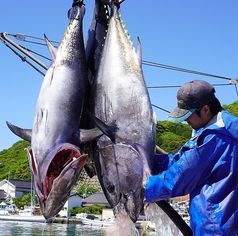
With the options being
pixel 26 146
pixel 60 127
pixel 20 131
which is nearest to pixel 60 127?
pixel 60 127

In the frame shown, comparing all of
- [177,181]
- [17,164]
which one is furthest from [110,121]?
[17,164]

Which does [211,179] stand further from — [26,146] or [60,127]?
[26,146]

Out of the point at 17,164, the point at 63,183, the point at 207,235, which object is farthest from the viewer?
the point at 17,164

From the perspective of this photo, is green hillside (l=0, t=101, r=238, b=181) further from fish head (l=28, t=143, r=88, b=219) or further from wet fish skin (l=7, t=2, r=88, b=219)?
fish head (l=28, t=143, r=88, b=219)

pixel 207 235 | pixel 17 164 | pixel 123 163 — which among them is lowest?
pixel 207 235

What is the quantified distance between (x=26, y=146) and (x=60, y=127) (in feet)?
226

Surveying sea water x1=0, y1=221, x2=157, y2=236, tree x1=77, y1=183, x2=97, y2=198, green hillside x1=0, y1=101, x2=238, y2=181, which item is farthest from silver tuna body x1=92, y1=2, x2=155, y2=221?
tree x1=77, y1=183, x2=97, y2=198

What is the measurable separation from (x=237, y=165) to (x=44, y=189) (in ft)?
3.93

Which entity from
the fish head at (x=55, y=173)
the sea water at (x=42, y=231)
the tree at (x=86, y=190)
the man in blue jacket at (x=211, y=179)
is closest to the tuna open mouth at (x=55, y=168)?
the fish head at (x=55, y=173)

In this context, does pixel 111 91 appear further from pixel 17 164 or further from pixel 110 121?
pixel 17 164

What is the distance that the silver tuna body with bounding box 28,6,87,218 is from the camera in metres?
2.86

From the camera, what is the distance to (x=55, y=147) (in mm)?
2945

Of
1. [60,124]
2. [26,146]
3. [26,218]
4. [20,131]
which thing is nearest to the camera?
[60,124]

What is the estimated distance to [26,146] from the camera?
70.4 m
